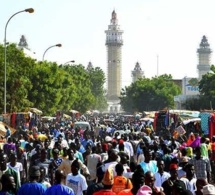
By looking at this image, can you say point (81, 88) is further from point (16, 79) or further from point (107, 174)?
point (107, 174)

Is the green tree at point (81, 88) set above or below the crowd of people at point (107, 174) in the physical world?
above

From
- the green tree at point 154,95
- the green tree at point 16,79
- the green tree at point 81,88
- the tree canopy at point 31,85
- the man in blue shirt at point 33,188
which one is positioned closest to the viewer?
the man in blue shirt at point 33,188

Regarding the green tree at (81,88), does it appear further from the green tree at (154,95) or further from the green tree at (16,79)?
the green tree at (16,79)

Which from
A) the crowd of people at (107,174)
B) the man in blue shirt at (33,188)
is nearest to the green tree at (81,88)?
the crowd of people at (107,174)

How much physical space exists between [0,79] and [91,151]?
35.5m

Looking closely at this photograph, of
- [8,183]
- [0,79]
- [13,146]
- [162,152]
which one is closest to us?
[8,183]

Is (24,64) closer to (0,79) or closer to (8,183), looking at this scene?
(0,79)

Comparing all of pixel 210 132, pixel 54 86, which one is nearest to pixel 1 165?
pixel 210 132

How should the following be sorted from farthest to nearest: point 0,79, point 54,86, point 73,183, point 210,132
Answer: point 54,86 → point 0,79 → point 210,132 → point 73,183

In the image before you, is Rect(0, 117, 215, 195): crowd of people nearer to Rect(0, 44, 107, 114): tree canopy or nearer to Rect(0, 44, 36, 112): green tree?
Rect(0, 44, 36, 112): green tree

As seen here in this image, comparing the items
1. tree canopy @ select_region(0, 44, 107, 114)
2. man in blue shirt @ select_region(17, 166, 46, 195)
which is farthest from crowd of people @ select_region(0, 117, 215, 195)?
tree canopy @ select_region(0, 44, 107, 114)

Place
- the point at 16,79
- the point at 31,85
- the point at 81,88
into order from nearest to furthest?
the point at 16,79 → the point at 31,85 → the point at 81,88

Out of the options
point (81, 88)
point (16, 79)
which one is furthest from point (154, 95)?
point (16, 79)

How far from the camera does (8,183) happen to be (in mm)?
9977
